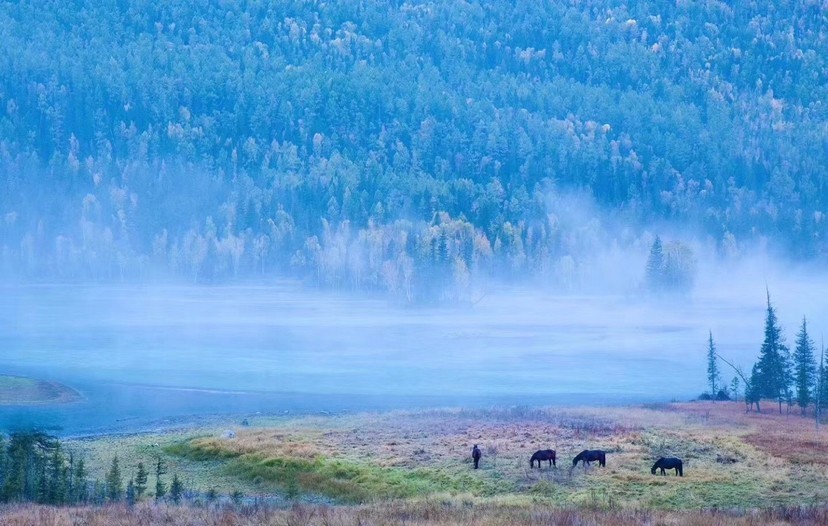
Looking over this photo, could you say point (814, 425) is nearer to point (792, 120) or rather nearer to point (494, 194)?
point (494, 194)

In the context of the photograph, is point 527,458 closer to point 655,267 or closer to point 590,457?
point 590,457

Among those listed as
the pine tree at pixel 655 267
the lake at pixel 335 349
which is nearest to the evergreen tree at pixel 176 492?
the lake at pixel 335 349

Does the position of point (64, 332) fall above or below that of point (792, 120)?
below

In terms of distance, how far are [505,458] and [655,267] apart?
54878 mm

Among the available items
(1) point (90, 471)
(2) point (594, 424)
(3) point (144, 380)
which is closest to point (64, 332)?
(3) point (144, 380)

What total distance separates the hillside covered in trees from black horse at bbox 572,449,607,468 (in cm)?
4621

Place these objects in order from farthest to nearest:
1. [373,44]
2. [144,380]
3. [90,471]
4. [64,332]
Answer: [373,44] → [64,332] → [144,380] → [90,471]

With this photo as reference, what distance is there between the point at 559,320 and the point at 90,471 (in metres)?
45.8

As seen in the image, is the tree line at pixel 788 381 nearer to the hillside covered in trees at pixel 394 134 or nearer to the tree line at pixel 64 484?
the tree line at pixel 64 484

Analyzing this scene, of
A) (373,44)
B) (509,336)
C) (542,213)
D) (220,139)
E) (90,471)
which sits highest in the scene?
(373,44)

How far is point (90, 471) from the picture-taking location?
27.4 m

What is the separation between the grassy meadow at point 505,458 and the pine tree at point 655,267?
3967 centimetres

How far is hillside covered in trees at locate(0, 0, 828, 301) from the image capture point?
259 ft

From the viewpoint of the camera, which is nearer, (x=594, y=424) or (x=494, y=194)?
(x=594, y=424)
